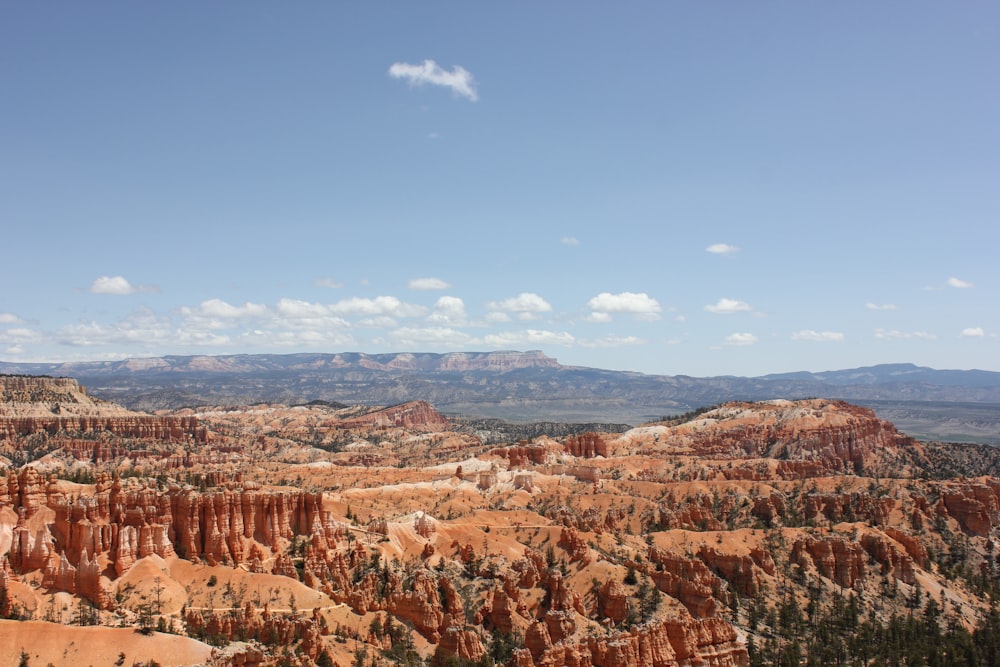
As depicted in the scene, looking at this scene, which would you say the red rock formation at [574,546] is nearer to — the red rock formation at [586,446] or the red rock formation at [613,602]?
the red rock formation at [613,602]

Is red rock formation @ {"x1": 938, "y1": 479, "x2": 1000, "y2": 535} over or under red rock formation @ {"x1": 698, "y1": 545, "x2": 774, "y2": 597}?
over

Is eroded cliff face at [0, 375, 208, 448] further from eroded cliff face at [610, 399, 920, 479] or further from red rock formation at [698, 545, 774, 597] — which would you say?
red rock formation at [698, 545, 774, 597]

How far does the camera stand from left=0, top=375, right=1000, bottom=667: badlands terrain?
47.9 m

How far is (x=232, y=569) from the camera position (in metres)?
56.9

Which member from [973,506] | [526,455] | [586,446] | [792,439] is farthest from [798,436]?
[973,506]

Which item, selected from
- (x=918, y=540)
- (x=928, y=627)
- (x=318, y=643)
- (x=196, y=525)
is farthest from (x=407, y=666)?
(x=918, y=540)

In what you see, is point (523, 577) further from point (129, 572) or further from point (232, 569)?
point (129, 572)

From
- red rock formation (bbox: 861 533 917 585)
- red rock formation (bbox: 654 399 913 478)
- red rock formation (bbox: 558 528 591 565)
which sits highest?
red rock formation (bbox: 654 399 913 478)

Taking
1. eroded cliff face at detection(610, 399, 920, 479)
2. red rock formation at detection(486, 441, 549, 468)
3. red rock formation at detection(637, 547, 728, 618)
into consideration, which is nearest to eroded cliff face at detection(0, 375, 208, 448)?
red rock formation at detection(486, 441, 549, 468)

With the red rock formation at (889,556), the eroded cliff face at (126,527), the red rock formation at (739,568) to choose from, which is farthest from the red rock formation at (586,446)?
the eroded cliff face at (126,527)

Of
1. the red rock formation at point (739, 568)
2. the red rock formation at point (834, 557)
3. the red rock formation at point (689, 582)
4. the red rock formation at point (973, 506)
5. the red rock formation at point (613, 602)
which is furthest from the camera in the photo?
the red rock formation at point (973, 506)

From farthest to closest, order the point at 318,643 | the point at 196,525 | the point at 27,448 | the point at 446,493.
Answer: the point at 27,448 → the point at 446,493 → the point at 196,525 → the point at 318,643

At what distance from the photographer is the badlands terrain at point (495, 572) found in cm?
4794

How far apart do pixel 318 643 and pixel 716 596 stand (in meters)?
33.4
